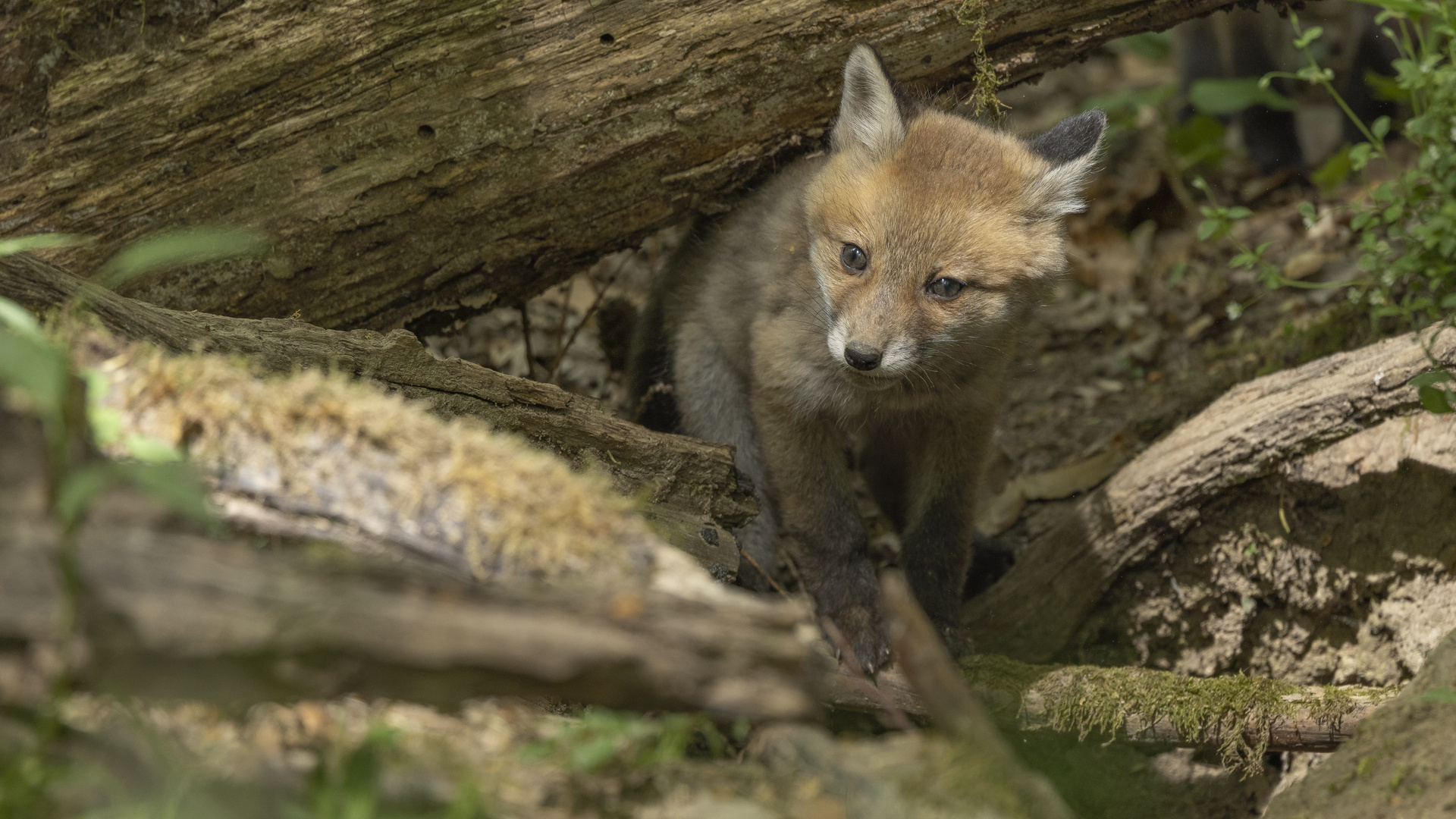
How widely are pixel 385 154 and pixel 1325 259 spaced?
4.92 metres

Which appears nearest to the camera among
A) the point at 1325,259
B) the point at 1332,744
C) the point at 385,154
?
the point at 1332,744

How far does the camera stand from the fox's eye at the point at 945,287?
11.5 feet

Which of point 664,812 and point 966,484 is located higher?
point 664,812

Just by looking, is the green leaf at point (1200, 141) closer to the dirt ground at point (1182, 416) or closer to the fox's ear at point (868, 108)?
the dirt ground at point (1182, 416)

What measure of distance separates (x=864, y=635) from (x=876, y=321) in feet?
3.66

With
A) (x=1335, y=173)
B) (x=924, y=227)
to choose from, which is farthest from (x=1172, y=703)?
(x=1335, y=173)

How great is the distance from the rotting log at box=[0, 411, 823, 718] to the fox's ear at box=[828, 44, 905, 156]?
8.15 ft

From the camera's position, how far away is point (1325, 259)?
18.6 feet

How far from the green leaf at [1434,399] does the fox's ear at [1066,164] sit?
4.09 feet

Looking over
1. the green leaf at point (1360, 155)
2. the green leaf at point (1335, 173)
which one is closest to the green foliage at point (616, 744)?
the green leaf at point (1360, 155)

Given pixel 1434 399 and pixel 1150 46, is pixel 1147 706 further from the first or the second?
pixel 1150 46

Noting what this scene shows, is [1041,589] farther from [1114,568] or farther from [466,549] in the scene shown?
[466,549]

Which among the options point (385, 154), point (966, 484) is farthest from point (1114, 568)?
point (385, 154)

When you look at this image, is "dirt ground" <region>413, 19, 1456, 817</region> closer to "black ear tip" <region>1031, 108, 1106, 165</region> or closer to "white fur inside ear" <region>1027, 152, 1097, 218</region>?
"white fur inside ear" <region>1027, 152, 1097, 218</region>
